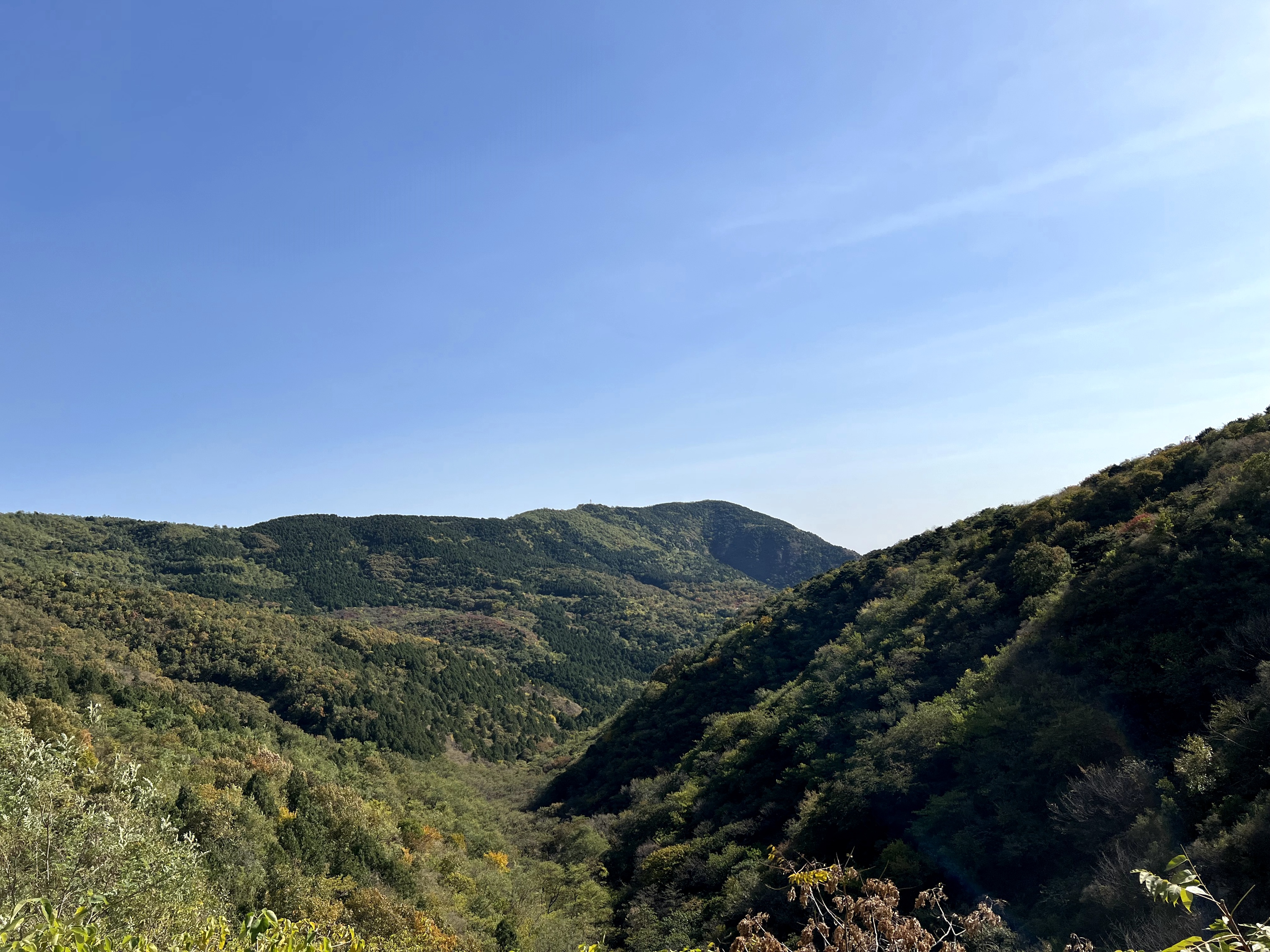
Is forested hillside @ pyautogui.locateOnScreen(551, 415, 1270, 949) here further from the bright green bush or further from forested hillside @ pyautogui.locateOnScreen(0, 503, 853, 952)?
the bright green bush

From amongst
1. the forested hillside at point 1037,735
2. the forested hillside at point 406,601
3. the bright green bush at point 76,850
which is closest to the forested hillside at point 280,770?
the bright green bush at point 76,850

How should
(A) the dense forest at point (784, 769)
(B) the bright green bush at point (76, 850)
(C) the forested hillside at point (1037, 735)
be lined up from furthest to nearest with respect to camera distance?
(C) the forested hillside at point (1037, 735) < (A) the dense forest at point (784, 769) < (B) the bright green bush at point (76, 850)

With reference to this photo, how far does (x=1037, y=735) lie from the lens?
22234 millimetres

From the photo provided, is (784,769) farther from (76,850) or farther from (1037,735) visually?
(76,850)

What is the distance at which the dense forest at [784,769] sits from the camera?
50.9 feet

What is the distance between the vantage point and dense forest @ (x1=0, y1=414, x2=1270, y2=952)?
15.5m

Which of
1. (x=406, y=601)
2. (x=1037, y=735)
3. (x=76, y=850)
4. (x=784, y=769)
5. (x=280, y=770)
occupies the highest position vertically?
(x=76, y=850)

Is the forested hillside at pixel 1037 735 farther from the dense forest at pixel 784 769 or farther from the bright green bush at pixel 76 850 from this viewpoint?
the bright green bush at pixel 76 850

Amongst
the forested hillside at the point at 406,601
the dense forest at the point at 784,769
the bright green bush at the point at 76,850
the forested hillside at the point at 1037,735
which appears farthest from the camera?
the forested hillside at the point at 406,601

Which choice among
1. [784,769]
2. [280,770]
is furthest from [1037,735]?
[280,770]

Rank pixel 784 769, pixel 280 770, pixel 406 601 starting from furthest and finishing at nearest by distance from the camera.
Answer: pixel 406 601 < pixel 280 770 < pixel 784 769

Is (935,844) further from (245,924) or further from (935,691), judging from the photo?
(245,924)

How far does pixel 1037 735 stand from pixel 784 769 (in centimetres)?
1605

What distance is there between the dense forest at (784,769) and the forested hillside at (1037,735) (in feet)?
0.39
